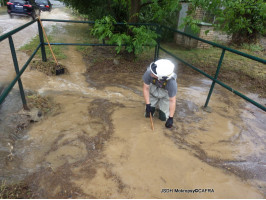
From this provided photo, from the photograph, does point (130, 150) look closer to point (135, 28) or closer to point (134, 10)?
point (135, 28)

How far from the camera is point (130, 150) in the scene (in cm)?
253

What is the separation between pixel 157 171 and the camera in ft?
7.38

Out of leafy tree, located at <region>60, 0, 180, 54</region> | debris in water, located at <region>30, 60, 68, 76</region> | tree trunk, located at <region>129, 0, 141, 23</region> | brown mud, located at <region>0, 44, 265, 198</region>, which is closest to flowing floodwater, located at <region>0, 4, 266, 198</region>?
brown mud, located at <region>0, 44, 265, 198</region>

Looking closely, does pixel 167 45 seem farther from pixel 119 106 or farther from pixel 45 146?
pixel 45 146

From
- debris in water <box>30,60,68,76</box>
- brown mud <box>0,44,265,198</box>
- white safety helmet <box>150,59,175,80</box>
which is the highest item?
white safety helmet <box>150,59,175,80</box>

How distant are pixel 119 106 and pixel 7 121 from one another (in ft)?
5.47

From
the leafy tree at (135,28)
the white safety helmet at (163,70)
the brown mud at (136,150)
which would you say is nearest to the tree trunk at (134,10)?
the leafy tree at (135,28)

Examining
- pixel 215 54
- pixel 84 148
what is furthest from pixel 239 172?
pixel 215 54

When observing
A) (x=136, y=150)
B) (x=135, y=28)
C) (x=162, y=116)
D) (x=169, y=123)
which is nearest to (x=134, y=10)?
(x=135, y=28)

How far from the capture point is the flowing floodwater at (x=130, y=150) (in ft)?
6.75

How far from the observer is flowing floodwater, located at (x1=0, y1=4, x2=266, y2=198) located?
81.0 inches

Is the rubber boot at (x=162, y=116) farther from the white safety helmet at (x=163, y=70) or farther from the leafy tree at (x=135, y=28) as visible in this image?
the leafy tree at (x=135, y=28)

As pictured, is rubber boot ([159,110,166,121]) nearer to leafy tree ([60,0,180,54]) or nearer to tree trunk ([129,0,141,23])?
leafy tree ([60,0,180,54])

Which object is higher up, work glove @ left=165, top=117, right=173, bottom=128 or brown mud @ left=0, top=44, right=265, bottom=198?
work glove @ left=165, top=117, right=173, bottom=128
